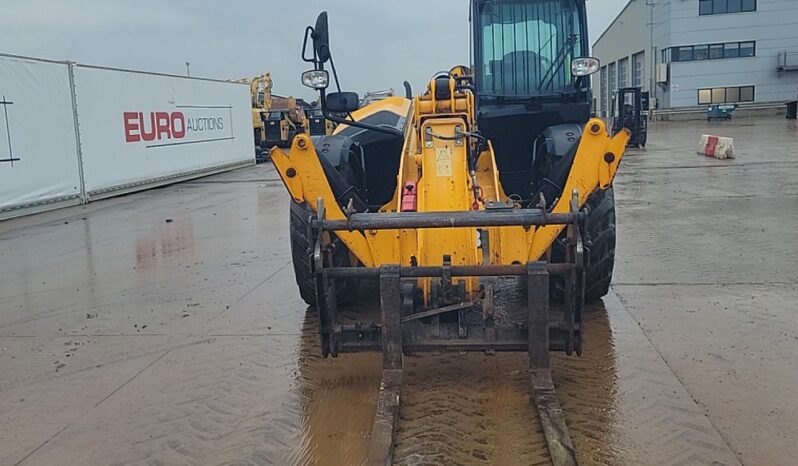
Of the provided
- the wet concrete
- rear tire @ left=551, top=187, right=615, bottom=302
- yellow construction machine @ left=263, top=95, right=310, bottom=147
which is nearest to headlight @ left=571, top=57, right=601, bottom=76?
rear tire @ left=551, top=187, right=615, bottom=302

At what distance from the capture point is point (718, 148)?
20.3 meters

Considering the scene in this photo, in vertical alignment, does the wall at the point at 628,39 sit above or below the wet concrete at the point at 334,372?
above

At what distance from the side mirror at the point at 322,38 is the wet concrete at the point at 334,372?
2010 millimetres

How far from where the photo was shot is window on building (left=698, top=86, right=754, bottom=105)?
157ft

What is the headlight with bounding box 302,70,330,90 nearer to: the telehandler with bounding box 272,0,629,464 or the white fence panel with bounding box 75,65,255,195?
the telehandler with bounding box 272,0,629,464

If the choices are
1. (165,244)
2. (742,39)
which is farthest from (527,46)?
(742,39)

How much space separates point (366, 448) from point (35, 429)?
1.94 m

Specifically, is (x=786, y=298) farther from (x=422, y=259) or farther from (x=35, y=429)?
(x=35, y=429)

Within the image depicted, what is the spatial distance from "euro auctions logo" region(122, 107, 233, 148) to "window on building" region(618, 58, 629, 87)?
4660 centimetres

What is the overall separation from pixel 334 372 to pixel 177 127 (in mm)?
16349

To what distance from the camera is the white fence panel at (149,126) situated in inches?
627

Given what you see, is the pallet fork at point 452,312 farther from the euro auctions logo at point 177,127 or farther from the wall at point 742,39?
the wall at point 742,39

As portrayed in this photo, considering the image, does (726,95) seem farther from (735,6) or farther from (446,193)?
(446,193)

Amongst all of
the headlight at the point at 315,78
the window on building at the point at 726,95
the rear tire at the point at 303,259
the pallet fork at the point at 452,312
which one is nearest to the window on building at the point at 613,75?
the window on building at the point at 726,95
